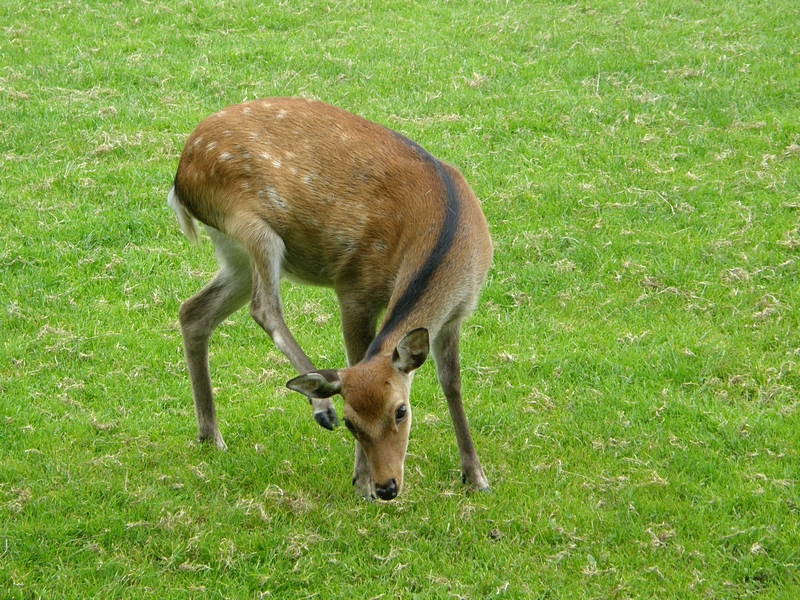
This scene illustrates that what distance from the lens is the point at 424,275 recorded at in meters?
4.71

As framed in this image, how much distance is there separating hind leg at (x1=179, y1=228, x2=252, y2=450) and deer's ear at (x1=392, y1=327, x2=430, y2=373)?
1.39 m

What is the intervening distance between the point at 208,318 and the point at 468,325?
170 cm

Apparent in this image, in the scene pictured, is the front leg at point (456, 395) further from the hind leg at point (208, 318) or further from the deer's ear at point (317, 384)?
the hind leg at point (208, 318)

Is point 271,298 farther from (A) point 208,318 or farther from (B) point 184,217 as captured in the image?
(B) point 184,217

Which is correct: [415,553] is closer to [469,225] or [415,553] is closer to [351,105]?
[469,225]

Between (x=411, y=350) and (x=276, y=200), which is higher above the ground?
(x=276, y=200)

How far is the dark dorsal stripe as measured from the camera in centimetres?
464

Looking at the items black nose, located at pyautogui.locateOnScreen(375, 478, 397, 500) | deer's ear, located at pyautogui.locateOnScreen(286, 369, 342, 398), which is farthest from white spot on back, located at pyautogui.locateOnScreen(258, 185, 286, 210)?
black nose, located at pyautogui.locateOnScreen(375, 478, 397, 500)

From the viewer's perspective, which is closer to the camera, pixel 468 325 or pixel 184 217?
pixel 184 217

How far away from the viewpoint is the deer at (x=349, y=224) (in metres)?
4.85

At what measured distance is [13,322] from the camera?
658cm

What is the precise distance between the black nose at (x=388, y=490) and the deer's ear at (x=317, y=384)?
422 mm

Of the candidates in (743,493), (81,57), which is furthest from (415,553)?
(81,57)

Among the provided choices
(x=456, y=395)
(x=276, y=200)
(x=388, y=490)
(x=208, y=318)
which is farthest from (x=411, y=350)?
(x=208, y=318)
